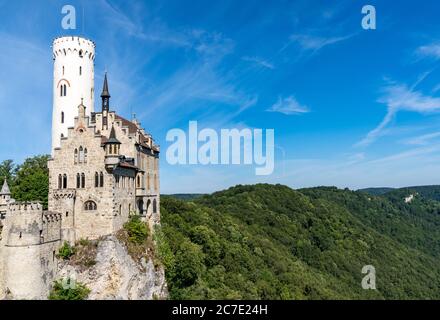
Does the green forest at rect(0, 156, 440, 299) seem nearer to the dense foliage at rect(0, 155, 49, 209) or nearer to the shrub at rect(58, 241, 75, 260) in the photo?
the dense foliage at rect(0, 155, 49, 209)

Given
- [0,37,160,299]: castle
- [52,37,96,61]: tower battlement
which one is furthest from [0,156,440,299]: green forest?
[52,37,96,61]: tower battlement

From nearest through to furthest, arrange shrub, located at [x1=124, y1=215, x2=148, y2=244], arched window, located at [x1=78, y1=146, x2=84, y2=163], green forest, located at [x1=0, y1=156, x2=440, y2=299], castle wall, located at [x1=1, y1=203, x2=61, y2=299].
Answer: castle wall, located at [x1=1, y1=203, x2=61, y2=299] → arched window, located at [x1=78, y1=146, x2=84, y2=163] → shrub, located at [x1=124, y1=215, x2=148, y2=244] → green forest, located at [x1=0, y1=156, x2=440, y2=299]

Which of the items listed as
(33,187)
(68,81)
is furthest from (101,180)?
(68,81)

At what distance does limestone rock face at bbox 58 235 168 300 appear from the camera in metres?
42.2

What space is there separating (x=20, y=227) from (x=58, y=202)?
605 cm

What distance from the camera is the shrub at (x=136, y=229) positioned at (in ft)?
154

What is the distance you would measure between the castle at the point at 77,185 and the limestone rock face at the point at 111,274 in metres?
1.46

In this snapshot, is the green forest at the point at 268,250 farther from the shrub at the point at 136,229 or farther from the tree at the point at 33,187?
the shrub at the point at 136,229

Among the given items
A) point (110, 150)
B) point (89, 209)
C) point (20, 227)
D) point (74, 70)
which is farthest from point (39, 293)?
point (74, 70)

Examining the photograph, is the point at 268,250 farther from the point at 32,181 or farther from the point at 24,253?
the point at 24,253

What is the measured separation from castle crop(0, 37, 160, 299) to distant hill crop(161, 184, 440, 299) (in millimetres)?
9662

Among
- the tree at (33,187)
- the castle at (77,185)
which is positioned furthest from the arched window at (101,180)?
the tree at (33,187)

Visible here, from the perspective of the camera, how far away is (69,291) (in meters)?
41.5

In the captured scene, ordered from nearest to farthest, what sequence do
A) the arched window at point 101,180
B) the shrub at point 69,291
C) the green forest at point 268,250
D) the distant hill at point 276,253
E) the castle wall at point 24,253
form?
the castle wall at point 24,253 < the shrub at point 69,291 < the arched window at point 101,180 < the green forest at point 268,250 < the distant hill at point 276,253
